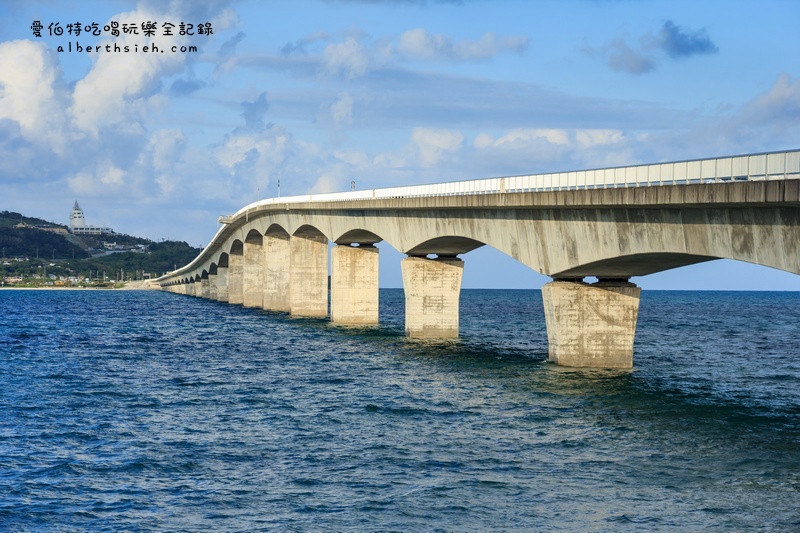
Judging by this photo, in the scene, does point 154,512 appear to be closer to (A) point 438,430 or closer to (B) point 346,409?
(A) point 438,430

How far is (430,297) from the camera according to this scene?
62.2 metres

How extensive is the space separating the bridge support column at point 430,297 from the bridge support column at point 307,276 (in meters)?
30.9

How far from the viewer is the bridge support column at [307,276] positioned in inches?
3629

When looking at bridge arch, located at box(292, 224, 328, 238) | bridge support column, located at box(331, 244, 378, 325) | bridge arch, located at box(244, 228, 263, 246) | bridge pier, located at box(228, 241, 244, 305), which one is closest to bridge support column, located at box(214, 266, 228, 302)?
bridge pier, located at box(228, 241, 244, 305)

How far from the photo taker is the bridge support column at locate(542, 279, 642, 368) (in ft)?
139

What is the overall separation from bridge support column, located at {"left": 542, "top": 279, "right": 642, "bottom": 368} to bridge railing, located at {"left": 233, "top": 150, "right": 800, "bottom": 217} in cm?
524

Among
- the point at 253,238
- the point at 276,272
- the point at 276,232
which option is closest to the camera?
the point at 276,232

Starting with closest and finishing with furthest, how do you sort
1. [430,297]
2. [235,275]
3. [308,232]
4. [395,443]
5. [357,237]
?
1. [395,443]
2. [430,297]
3. [357,237]
4. [308,232]
5. [235,275]

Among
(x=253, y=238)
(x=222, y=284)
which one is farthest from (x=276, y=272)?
(x=222, y=284)

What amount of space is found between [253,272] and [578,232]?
83.2 metres

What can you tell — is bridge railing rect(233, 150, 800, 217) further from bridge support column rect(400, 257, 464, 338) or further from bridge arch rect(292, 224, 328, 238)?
→ bridge arch rect(292, 224, 328, 238)

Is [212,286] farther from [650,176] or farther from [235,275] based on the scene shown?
[650,176]

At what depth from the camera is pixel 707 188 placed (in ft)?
100

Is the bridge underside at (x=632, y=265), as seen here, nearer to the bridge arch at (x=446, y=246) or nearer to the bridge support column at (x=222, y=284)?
the bridge arch at (x=446, y=246)
